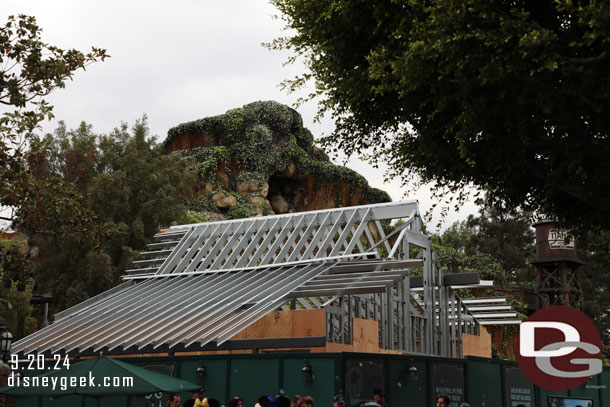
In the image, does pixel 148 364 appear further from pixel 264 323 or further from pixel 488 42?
pixel 488 42

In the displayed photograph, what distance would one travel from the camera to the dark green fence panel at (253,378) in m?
15.3

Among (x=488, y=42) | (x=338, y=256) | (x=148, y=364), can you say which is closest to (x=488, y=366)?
(x=338, y=256)

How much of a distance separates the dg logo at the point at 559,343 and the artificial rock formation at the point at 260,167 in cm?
4164

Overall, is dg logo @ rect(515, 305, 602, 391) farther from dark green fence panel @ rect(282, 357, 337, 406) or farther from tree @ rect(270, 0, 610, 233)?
dark green fence panel @ rect(282, 357, 337, 406)

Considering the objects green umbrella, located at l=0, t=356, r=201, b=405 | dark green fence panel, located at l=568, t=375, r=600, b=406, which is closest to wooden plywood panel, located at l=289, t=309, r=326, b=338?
green umbrella, located at l=0, t=356, r=201, b=405

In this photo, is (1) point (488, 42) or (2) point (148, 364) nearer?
(1) point (488, 42)

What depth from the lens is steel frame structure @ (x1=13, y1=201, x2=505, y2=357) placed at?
17.1 meters

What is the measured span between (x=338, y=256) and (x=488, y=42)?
9.88 metres

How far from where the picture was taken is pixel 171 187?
111ft

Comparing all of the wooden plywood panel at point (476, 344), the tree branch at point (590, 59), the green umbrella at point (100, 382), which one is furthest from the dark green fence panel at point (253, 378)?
the wooden plywood panel at point (476, 344)

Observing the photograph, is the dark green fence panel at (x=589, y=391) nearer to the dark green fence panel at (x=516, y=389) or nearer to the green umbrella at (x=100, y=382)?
the dark green fence panel at (x=516, y=389)

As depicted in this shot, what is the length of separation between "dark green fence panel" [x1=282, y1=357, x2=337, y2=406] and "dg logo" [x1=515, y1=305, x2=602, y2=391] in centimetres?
621

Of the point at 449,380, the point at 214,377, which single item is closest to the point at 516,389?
the point at 449,380

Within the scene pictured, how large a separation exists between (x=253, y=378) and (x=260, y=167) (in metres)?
38.2
